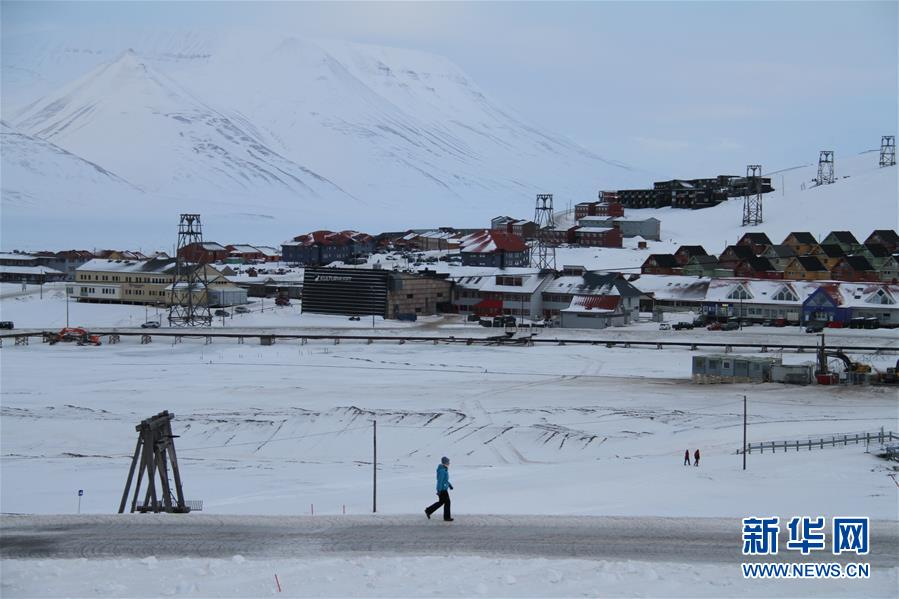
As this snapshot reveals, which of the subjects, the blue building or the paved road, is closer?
the paved road

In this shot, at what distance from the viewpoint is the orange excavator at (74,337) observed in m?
39.7

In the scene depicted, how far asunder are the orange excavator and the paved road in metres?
29.1

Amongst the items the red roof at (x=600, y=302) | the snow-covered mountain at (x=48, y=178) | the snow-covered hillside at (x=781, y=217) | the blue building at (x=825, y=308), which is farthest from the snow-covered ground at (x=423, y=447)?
the snow-covered mountain at (x=48, y=178)

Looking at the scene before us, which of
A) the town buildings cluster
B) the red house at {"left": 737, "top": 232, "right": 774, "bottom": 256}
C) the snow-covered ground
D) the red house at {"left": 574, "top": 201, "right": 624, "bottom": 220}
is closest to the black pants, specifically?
the snow-covered ground

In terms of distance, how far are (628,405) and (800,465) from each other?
829 centimetres

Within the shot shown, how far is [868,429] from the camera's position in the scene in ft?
71.1

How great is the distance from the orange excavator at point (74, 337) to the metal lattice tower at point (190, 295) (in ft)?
14.8

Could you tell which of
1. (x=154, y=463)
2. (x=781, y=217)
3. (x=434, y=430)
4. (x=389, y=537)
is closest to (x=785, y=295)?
(x=434, y=430)

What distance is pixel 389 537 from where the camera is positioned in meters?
11.0

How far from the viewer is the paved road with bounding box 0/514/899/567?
10539 millimetres

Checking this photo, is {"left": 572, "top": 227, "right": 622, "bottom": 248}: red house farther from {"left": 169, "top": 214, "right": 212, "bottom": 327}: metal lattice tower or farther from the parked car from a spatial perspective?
the parked car

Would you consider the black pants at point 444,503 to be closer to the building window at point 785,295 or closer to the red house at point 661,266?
the building window at point 785,295

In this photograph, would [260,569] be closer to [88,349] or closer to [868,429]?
[868,429]

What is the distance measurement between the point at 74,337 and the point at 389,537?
32.5 metres
